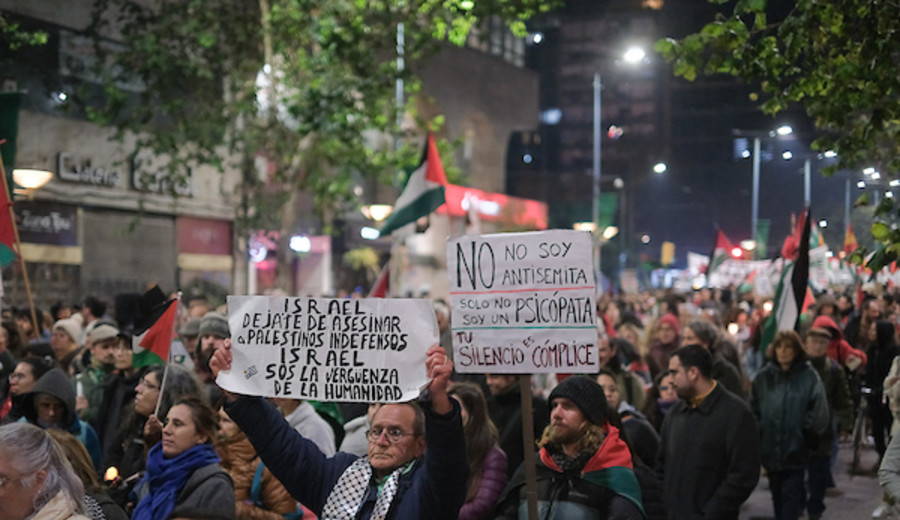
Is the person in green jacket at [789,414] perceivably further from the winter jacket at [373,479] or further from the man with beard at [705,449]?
the winter jacket at [373,479]

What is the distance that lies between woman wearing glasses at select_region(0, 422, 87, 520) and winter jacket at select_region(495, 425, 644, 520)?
2213 mm

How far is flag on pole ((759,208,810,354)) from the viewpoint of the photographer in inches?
404

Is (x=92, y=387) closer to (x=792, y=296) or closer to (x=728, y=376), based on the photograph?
(x=728, y=376)

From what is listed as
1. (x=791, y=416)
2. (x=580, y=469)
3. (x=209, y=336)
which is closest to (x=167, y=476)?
(x=580, y=469)

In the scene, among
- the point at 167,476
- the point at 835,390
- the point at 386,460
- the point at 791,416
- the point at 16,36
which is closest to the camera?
the point at 386,460

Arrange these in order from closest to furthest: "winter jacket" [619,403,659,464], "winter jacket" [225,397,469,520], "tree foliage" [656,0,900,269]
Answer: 1. "winter jacket" [225,397,469,520]
2. "tree foliage" [656,0,900,269]
3. "winter jacket" [619,403,659,464]

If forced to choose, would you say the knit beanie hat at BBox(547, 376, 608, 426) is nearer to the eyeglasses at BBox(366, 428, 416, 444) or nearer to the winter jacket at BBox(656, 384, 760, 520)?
the eyeglasses at BBox(366, 428, 416, 444)

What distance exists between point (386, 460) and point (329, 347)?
0.65m

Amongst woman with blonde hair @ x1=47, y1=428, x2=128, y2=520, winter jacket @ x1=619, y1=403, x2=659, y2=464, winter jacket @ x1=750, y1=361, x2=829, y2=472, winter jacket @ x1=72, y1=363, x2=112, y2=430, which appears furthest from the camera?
winter jacket @ x1=750, y1=361, x2=829, y2=472

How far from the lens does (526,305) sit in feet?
18.0

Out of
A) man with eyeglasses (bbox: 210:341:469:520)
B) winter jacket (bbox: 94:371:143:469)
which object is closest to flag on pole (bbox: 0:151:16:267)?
winter jacket (bbox: 94:371:143:469)

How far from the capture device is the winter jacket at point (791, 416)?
9602mm

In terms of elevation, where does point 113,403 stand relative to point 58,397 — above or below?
below

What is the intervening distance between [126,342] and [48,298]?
1478cm
